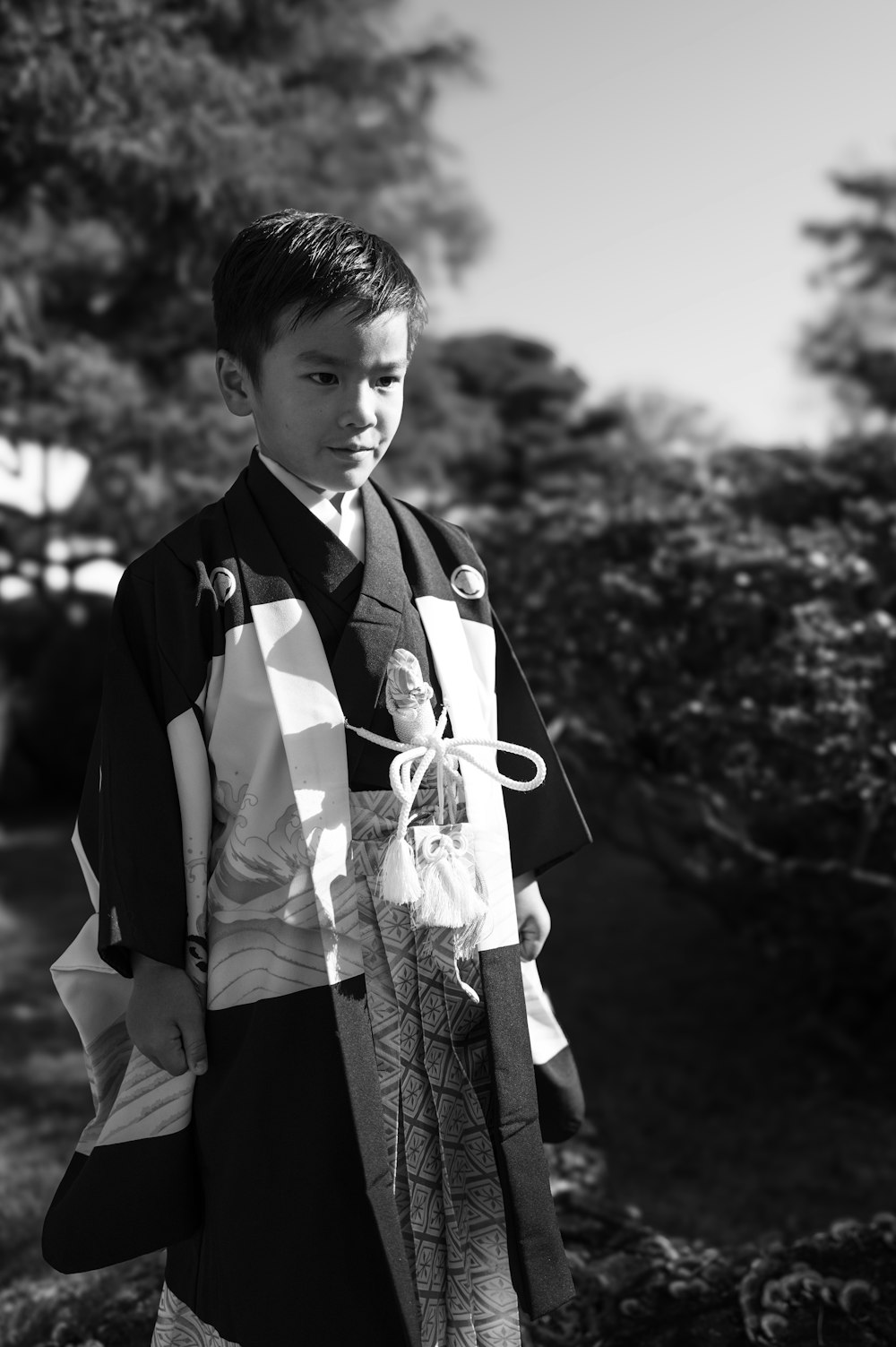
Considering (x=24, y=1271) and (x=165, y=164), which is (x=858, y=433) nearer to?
(x=165, y=164)

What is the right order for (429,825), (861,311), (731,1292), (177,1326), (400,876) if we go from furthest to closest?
(861,311)
(731,1292)
(177,1326)
(429,825)
(400,876)

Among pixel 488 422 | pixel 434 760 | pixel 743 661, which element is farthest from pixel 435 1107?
pixel 488 422

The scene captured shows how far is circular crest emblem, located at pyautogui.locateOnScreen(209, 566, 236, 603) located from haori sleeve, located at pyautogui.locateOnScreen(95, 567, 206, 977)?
0.05 m

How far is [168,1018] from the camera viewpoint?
64.7 inches

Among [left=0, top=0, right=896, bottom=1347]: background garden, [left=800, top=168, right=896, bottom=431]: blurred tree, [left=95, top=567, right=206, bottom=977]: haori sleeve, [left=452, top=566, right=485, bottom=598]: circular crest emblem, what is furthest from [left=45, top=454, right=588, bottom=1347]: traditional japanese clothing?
[left=800, top=168, right=896, bottom=431]: blurred tree

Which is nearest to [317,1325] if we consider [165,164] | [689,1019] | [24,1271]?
[24,1271]

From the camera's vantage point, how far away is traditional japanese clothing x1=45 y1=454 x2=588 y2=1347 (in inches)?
63.2

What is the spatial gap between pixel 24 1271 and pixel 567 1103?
171cm

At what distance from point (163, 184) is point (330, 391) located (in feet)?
11.6

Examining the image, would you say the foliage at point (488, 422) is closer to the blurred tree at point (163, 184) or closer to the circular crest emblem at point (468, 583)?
the blurred tree at point (163, 184)

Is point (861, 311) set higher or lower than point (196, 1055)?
higher

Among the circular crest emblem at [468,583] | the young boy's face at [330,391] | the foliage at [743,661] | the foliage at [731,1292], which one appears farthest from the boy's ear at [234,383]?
the foliage at [731,1292]

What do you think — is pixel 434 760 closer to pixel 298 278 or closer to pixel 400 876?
pixel 400 876

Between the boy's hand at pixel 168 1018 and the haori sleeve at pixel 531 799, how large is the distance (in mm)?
560
